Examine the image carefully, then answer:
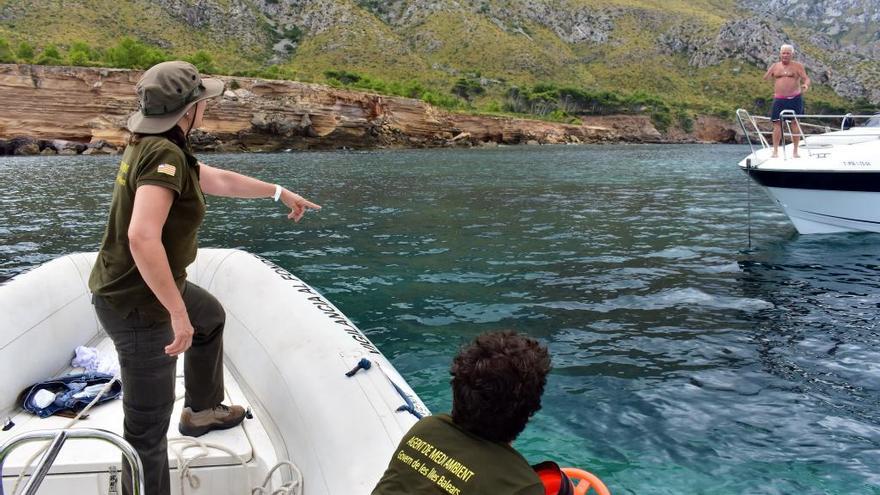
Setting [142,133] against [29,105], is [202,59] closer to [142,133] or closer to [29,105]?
[29,105]

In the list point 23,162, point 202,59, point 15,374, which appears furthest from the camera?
point 202,59

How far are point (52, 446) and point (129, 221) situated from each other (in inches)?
41.2

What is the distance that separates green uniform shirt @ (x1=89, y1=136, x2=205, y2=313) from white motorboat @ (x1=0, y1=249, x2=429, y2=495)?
682 millimetres

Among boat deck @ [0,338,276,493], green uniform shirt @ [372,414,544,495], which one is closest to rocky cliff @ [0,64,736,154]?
boat deck @ [0,338,276,493]

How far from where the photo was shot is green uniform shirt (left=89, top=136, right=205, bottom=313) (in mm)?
2789

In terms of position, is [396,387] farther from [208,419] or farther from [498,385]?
[498,385]

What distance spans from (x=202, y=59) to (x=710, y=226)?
2786 inches

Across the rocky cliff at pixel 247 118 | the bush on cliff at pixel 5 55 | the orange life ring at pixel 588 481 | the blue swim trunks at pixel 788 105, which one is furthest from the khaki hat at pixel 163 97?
the bush on cliff at pixel 5 55

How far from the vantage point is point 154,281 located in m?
2.78

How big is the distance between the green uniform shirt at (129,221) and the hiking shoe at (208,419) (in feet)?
4.17

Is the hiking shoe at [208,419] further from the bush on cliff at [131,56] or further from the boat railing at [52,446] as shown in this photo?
the bush on cliff at [131,56]

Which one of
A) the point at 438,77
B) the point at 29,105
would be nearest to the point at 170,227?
the point at 29,105

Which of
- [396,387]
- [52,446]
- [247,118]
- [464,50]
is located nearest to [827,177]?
[396,387]

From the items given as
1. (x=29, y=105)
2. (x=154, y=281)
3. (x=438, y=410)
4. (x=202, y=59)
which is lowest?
(x=438, y=410)
